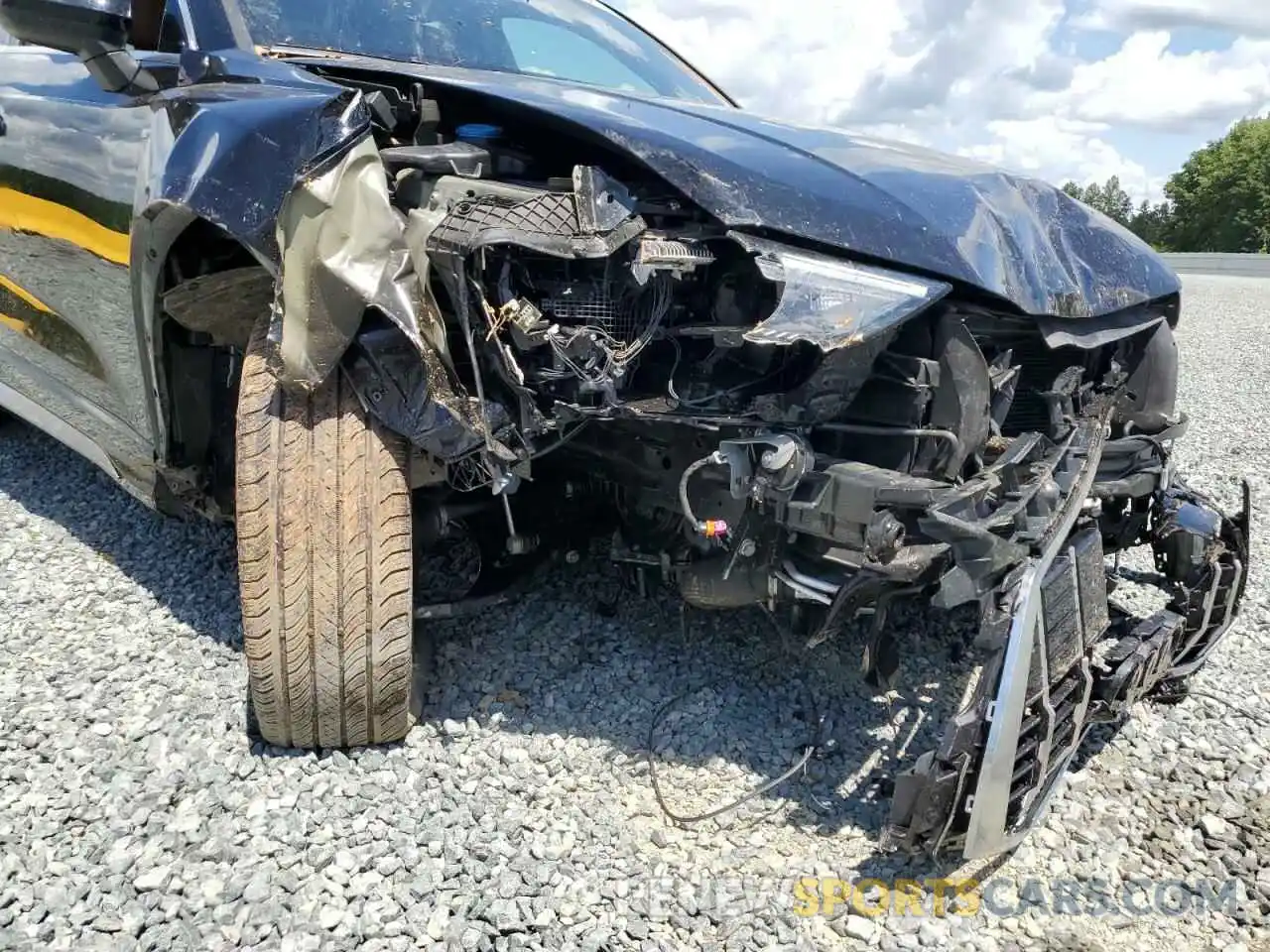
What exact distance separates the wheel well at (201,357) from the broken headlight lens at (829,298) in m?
1.21

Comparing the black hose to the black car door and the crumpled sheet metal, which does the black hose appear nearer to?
the crumpled sheet metal

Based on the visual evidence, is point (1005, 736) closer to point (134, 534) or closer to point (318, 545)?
point (318, 545)

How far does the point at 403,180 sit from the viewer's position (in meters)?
2.18

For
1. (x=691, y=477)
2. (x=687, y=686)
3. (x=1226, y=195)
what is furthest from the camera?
(x=1226, y=195)

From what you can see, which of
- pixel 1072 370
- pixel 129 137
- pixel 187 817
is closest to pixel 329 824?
pixel 187 817

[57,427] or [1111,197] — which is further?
[1111,197]

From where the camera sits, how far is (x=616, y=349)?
2.14 metres

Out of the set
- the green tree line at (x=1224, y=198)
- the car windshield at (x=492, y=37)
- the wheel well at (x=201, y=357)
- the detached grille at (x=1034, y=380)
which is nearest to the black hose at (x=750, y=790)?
the detached grille at (x=1034, y=380)

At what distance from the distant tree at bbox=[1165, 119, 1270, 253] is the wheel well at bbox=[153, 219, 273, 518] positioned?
57270 millimetres

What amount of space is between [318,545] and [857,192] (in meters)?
1.38

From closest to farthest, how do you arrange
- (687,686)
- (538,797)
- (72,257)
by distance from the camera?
(538,797) < (687,686) < (72,257)

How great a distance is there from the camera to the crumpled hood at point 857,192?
2.08 metres

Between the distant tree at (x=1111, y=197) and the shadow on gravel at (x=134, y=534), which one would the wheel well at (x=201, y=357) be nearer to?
the shadow on gravel at (x=134, y=534)

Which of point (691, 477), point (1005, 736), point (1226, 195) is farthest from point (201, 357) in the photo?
point (1226, 195)
